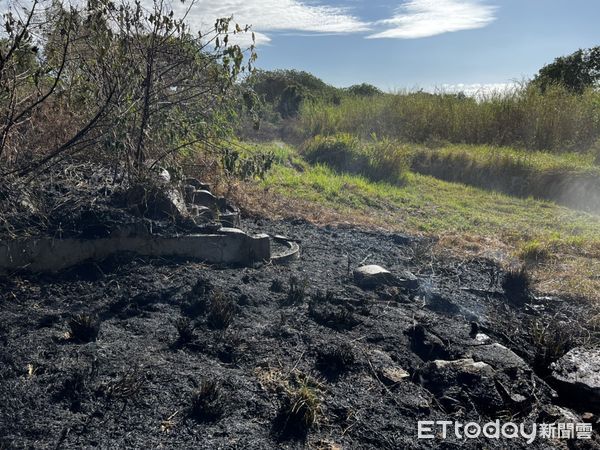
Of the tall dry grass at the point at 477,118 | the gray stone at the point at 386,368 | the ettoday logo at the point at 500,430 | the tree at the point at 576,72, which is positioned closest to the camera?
the ettoday logo at the point at 500,430

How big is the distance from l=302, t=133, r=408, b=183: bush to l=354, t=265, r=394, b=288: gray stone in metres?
6.30

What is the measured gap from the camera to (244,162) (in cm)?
558

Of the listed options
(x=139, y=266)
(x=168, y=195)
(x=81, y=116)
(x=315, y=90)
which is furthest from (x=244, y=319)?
(x=315, y=90)

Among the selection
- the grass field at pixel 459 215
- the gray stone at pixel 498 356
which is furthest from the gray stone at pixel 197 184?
the gray stone at pixel 498 356

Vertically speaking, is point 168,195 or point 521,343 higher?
A: point 168,195

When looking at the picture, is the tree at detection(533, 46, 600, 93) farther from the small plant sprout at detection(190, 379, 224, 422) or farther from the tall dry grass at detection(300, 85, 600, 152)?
the small plant sprout at detection(190, 379, 224, 422)

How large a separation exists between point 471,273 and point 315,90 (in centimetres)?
1986

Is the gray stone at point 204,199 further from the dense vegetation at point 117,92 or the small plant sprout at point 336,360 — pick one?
the small plant sprout at point 336,360

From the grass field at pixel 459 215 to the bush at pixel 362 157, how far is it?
450 millimetres

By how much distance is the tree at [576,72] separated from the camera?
17250 mm

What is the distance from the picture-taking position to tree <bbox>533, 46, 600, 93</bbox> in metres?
17.2

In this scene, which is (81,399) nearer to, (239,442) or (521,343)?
(239,442)

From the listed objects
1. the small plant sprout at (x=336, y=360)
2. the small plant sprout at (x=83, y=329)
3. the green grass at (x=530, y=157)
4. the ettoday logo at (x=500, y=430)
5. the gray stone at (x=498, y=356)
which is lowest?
the ettoday logo at (x=500, y=430)

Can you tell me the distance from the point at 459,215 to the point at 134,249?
18.8 ft
